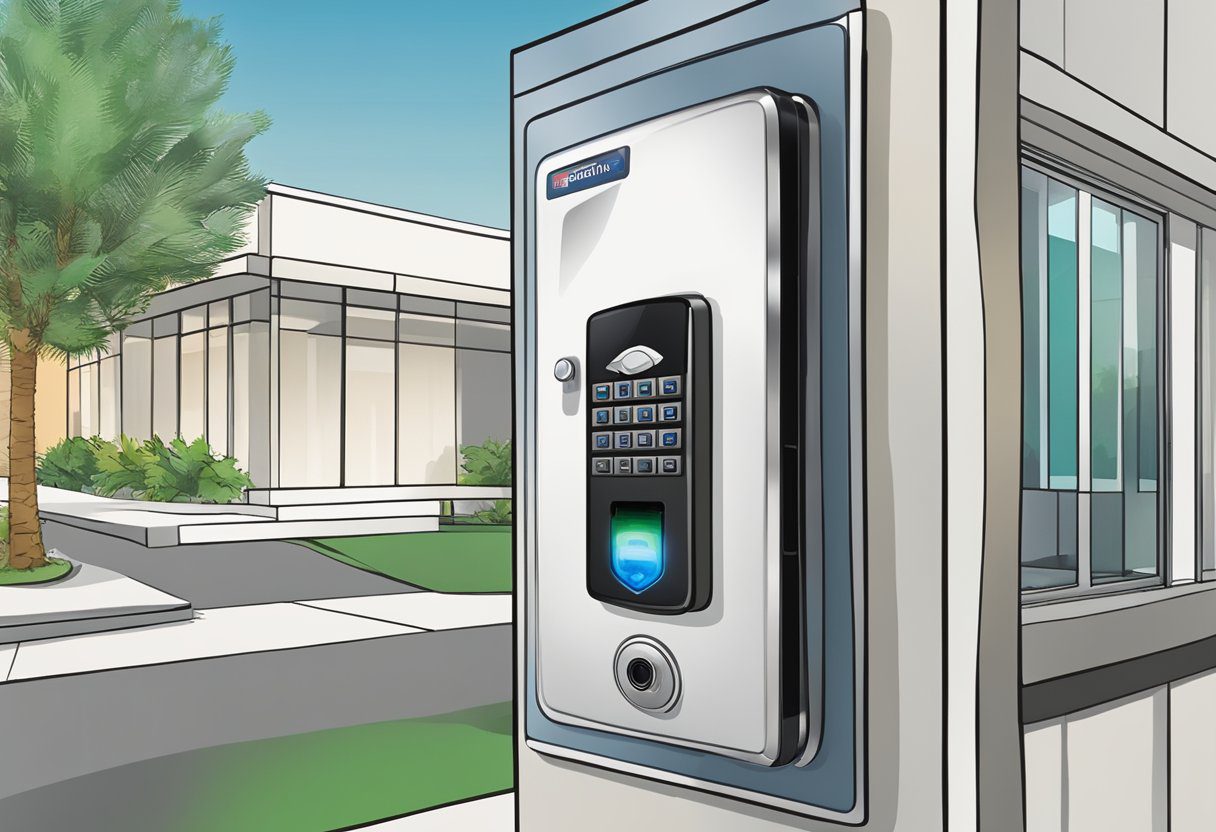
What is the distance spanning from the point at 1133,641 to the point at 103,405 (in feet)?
104

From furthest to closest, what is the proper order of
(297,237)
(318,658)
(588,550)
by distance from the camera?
(297,237)
(318,658)
(588,550)

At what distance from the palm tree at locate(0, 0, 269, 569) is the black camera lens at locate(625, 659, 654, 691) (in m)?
11.3

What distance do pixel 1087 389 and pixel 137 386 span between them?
28.5 meters

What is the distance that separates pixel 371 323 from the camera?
24156 millimetres

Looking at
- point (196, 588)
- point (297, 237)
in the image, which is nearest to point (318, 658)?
point (196, 588)

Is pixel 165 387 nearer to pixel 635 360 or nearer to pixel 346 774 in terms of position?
pixel 346 774

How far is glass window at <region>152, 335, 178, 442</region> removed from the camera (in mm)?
25938

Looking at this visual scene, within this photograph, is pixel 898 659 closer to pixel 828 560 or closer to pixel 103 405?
pixel 828 560

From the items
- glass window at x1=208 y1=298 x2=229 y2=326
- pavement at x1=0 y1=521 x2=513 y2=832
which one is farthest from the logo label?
glass window at x1=208 y1=298 x2=229 y2=326

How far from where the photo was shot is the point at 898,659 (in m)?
1.82

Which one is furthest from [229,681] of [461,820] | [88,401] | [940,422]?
[88,401]

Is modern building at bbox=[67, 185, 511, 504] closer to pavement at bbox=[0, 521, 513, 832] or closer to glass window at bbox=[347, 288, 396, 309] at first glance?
glass window at bbox=[347, 288, 396, 309]

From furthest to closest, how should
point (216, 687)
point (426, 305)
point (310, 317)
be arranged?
1. point (426, 305)
2. point (310, 317)
3. point (216, 687)

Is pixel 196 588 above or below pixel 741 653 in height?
below
